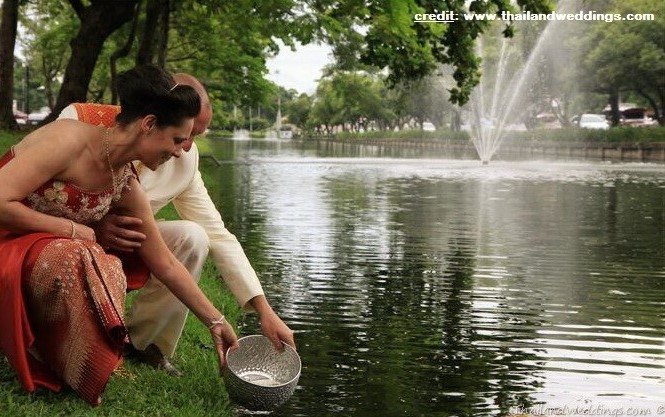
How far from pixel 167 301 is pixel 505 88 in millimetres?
61355

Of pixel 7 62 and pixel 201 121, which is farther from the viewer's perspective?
pixel 7 62

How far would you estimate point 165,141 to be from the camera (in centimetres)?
382

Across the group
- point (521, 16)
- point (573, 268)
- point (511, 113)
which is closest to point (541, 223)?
point (521, 16)

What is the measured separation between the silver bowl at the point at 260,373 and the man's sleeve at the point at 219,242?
21 centimetres

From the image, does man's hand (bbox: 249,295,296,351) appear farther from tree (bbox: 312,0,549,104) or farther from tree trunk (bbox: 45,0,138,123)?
tree trunk (bbox: 45,0,138,123)

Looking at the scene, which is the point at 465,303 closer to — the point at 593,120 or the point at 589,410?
the point at 589,410

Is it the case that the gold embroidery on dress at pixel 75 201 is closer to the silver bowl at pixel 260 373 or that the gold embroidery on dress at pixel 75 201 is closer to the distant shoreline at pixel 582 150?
the silver bowl at pixel 260 373

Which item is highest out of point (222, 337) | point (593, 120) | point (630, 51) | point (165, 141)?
point (630, 51)

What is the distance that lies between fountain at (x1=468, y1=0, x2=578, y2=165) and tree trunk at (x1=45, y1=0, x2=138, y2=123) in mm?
33110

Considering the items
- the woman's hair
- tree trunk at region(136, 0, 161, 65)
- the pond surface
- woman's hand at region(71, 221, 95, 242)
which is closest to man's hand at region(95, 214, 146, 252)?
woman's hand at region(71, 221, 95, 242)

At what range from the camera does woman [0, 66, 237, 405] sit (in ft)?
12.4

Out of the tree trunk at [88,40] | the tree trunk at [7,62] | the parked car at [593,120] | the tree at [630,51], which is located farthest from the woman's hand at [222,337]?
the parked car at [593,120]

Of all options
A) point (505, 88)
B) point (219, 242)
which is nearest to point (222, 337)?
point (219, 242)

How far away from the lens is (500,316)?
7.65m
